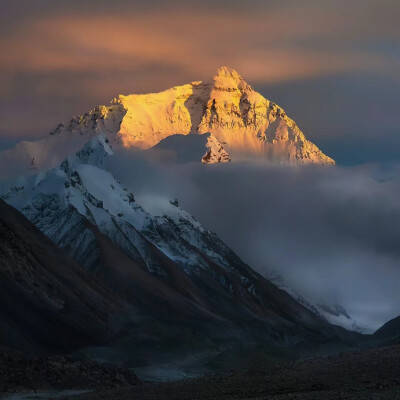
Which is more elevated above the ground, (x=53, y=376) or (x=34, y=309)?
(x=34, y=309)

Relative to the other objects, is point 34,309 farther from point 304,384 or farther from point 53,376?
point 304,384

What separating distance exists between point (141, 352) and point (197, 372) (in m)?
18.0

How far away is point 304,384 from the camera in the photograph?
82000mm

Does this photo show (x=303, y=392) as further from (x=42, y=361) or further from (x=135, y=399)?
(x=42, y=361)

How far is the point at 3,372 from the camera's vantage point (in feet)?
346

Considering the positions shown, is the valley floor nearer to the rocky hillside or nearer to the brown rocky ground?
the brown rocky ground

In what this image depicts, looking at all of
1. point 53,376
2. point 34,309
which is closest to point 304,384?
point 53,376

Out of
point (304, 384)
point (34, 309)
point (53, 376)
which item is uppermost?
point (34, 309)

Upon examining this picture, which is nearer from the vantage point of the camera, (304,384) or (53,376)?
(304,384)

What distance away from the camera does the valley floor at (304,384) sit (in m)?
75.2

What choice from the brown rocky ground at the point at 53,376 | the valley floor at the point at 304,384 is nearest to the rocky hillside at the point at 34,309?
the brown rocky ground at the point at 53,376

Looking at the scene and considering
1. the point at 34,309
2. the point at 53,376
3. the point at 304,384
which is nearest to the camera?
the point at 304,384

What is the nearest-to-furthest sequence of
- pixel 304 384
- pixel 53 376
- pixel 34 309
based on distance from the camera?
1. pixel 304 384
2. pixel 53 376
3. pixel 34 309

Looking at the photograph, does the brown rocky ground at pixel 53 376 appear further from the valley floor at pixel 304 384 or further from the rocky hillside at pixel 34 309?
the rocky hillside at pixel 34 309
